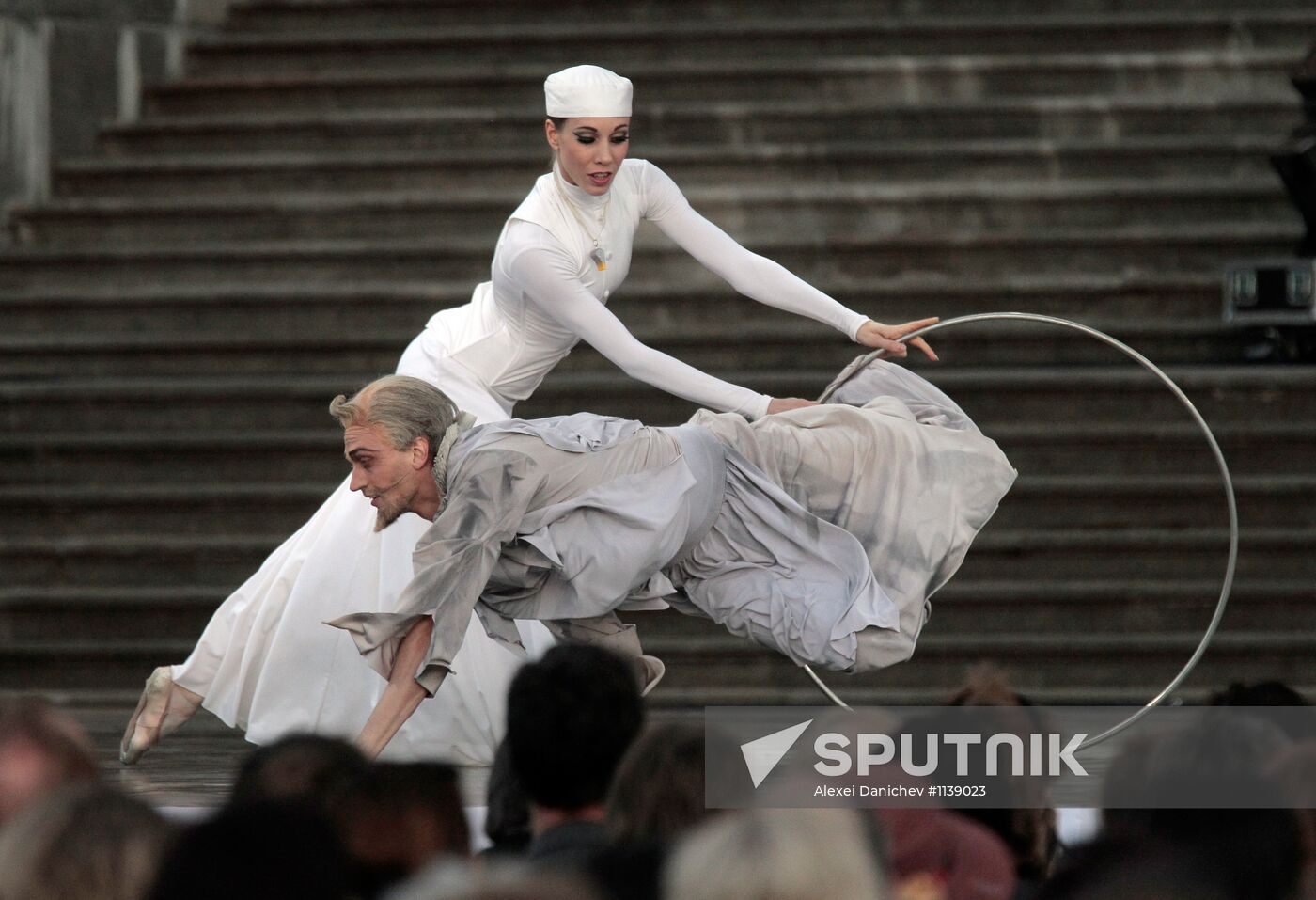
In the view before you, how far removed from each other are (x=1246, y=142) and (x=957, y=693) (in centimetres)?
629

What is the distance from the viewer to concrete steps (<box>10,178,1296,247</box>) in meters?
9.17

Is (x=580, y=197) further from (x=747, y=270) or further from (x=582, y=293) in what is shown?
(x=747, y=270)

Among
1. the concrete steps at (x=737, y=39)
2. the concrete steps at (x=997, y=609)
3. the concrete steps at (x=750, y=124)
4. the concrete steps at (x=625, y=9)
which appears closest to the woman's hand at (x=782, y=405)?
the concrete steps at (x=997, y=609)

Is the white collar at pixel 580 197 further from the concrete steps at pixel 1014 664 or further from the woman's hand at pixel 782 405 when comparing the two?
the concrete steps at pixel 1014 664

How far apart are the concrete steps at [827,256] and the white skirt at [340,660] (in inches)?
131

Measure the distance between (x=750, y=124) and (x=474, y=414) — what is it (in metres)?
4.42

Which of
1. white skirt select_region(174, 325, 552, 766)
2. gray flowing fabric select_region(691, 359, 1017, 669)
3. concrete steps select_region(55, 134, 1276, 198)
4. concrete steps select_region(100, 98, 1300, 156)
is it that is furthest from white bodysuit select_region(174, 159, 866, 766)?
concrete steps select_region(100, 98, 1300, 156)

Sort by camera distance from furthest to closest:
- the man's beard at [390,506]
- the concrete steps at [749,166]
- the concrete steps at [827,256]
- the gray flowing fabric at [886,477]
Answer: the concrete steps at [749,166], the concrete steps at [827,256], the gray flowing fabric at [886,477], the man's beard at [390,506]

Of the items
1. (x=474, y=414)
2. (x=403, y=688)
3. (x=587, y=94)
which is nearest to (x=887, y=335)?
(x=587, y=94)

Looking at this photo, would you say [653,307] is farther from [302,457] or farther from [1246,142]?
[1246,142]

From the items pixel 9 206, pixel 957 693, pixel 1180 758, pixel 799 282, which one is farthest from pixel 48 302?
pixel 1180 758

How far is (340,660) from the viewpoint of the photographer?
595 centimetres

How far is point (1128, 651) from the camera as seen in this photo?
7.75m

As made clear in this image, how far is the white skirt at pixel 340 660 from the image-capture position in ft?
19.3
